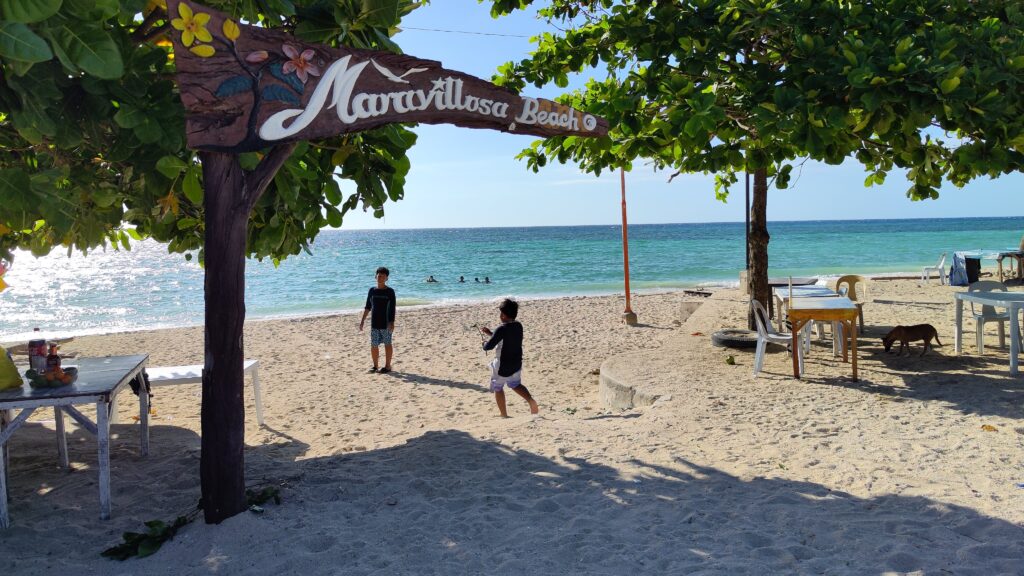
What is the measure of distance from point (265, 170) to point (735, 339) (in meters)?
7.26

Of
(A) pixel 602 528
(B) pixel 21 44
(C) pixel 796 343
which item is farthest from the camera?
(C) pixel 796 343

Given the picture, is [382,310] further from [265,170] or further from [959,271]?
[959,271]

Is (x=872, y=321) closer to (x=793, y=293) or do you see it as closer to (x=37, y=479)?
(x=793, y=293)

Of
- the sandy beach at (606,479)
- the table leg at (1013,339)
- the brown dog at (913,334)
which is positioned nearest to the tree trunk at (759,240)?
the sandy beach at (606,479)

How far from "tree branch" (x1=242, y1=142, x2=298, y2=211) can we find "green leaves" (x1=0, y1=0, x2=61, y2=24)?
123cm

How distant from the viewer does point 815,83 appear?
16.2 feet

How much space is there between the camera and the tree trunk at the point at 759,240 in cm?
959

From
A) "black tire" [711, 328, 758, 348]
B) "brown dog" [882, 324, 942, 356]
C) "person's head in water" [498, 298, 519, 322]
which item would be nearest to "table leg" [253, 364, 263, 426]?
"person's head in water" [498, 298, 519, 322]

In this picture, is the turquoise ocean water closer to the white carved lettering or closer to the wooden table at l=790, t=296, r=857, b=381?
the white carved lettering

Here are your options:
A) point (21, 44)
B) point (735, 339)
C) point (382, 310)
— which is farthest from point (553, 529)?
point (382, 310)

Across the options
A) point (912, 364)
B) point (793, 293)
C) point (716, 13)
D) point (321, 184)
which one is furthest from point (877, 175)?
point (321, 184)

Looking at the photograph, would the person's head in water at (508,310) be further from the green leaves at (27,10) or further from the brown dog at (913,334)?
the brown dog at (913,334)

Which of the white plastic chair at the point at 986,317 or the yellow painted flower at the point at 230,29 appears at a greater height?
the yellow painted flower at the point at 230,29

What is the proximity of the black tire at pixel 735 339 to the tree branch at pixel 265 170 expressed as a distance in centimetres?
716
